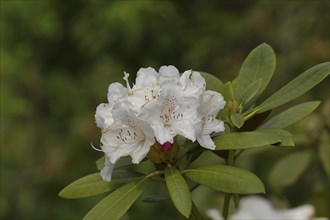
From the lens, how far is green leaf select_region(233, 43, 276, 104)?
1.15 meters

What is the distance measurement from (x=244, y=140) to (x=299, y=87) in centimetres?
15

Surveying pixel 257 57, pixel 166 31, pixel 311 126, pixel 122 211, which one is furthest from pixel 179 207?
pixel 166 31

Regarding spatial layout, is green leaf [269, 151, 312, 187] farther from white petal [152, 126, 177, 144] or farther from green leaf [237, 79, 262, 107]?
white petal [152, 126, 177, 144]

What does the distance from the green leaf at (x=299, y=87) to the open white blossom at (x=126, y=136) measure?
0.17 meters

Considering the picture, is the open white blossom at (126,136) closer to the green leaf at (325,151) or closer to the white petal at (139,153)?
the white petal at (139,153)

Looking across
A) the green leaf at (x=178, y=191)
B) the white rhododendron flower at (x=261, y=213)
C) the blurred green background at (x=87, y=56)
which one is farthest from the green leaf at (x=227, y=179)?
the blurred green background at (x=87, y=56)

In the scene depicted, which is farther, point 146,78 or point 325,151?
point 325,151

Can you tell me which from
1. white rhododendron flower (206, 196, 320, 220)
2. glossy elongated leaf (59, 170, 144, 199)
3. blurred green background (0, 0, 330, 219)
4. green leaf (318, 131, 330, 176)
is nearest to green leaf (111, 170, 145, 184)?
glossy elongated leaf (59, 170, 144, 199)

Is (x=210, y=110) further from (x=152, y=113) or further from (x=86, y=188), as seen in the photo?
(x=86, y=188)

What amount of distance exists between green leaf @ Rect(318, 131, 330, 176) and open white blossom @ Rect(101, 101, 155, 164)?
0.92m

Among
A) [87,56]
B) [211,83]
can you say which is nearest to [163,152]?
[211,83]

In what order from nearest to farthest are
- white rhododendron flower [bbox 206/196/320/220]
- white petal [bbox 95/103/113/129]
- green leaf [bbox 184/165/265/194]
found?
1. green leaf [bbox 184/165/265/194]
2. white petal [bbox 95/103/113/129]
3. white rhododendron flower [bbox 206/196/320/220]

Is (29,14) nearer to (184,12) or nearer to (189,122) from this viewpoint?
(184,12)

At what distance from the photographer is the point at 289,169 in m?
1.97
